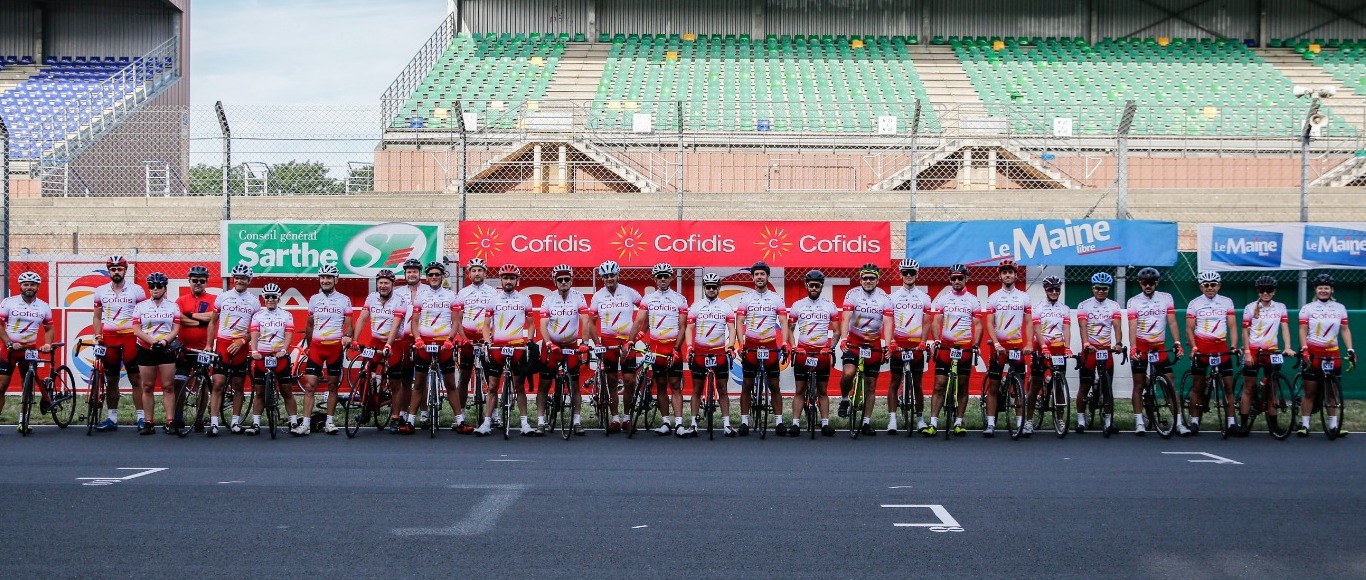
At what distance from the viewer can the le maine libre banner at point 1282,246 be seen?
52.7 ft

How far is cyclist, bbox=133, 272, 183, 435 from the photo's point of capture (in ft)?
40.9

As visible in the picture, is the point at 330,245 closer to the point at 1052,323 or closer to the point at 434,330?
the point at 434,330

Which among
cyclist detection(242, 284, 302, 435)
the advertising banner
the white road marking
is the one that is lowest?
the white road marking

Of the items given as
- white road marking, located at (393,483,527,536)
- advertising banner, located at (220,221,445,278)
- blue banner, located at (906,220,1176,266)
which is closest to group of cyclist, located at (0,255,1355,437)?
blue banner, located at (906,220,1176,266)


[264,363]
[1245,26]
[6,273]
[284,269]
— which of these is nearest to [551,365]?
[264,363]

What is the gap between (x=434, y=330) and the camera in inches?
491

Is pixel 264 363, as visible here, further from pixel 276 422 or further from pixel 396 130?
pixel 396 130

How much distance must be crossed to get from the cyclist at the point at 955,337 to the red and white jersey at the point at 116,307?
8.44 meters

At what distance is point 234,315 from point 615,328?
3.94m

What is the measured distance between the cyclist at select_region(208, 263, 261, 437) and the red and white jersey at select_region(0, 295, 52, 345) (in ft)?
6.37

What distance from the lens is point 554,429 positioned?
13.1m

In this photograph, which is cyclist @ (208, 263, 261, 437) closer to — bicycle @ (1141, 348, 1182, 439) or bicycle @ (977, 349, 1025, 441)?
bicycle @ (977, 349, 1025, 441)

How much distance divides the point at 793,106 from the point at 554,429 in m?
14.8

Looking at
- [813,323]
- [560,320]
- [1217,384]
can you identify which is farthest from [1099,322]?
[560,320]
